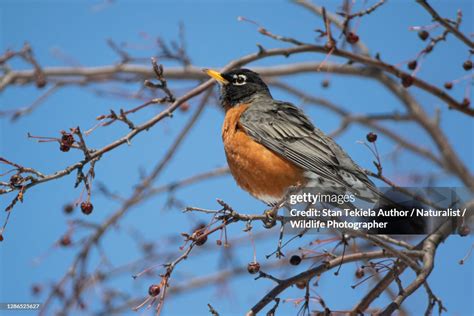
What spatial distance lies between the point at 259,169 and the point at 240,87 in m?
1.37

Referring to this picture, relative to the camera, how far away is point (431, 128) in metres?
5.74

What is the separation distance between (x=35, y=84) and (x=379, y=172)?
3578mm

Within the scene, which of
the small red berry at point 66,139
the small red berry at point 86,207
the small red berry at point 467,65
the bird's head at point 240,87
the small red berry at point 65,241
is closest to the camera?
the small red berry at point 66,139

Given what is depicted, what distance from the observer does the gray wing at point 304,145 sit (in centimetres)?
405

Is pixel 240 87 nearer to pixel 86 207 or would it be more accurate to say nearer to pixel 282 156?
pixel 282 156

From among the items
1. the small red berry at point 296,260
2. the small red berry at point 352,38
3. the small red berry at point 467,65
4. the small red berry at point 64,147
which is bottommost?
the small red berry at point 296,260

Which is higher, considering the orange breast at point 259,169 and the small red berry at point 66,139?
the orange breast at point 259,169

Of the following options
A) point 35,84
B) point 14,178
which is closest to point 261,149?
point 14,178

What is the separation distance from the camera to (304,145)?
4410 millimetres

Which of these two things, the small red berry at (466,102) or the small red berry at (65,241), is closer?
the small red berry at (466,102)

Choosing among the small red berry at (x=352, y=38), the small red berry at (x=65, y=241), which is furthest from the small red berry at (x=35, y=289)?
the small red berry at (x=352, y=38)

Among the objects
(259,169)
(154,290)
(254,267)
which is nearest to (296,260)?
(254,267)

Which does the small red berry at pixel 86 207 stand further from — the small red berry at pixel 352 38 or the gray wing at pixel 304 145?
the small red berry at pixel 352 38

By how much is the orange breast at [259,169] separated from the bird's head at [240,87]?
2.45 ft
